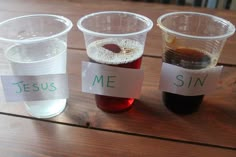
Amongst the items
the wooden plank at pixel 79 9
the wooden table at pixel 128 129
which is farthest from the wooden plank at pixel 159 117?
the wooden plank at pixel 79 9

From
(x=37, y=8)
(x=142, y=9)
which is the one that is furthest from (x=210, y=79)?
(x=37, y=8)

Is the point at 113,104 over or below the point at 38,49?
below

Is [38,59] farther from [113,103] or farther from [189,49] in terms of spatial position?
[189,49]

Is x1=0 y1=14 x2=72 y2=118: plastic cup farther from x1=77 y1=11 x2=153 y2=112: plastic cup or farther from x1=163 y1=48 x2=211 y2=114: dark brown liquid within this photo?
x1=163 y1=48 x2=211 y2=114: dark brown liquid

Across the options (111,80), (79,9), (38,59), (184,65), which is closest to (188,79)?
(184,65)

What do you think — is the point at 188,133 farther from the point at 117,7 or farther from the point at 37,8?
the point at 37,8
